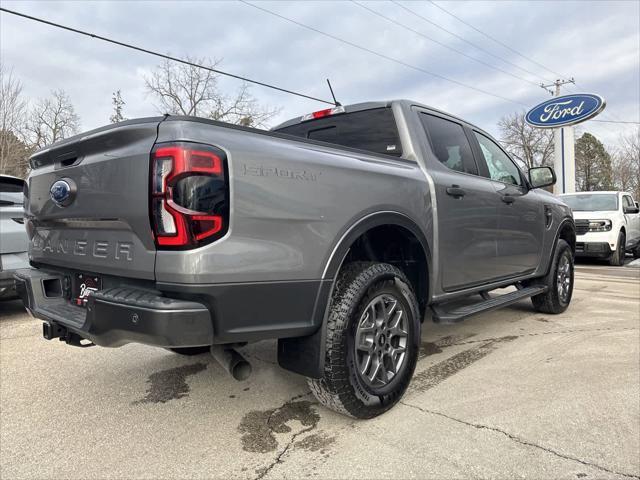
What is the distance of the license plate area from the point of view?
2301mm

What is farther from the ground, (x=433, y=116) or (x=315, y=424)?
(x=433, y=116)

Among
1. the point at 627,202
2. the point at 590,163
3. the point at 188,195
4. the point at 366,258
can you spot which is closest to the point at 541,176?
the point at 366,258

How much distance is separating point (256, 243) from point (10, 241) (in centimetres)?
400

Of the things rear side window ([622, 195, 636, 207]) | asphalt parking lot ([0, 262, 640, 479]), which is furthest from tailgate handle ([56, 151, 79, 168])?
rear side window ([622, 195, 636, 207])

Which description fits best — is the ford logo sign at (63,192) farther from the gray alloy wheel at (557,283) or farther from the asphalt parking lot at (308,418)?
the gray alloy wheel at (557,283)

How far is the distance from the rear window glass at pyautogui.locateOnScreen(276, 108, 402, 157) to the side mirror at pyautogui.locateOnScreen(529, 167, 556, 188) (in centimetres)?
215

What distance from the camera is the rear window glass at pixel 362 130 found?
10.9ft

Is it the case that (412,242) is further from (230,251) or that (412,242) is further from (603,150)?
(603,150)

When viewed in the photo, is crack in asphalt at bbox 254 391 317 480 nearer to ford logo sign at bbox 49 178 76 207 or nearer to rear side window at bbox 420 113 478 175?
ford logo sign at bbox 49 178 76 207

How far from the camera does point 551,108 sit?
805 inches

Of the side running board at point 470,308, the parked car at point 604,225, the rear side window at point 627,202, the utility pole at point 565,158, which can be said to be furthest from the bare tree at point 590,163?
the side running board at point 470,308

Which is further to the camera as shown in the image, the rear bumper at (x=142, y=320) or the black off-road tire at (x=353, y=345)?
the black off-road tire at (x=353, y=345)

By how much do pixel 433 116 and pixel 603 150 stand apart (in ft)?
206

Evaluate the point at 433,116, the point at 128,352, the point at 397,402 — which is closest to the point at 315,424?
the point at 397,402
